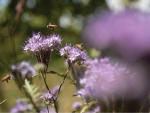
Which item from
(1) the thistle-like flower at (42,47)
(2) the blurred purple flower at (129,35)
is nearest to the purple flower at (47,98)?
(1) the thistle-like flower at (42,47)

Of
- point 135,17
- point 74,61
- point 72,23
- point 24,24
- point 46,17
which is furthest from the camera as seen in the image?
point 72,23

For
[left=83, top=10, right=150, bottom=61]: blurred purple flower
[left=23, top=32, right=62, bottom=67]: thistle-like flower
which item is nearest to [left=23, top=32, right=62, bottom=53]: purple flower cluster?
[left=23, top=32, right=62, bottom=67]: thistle-like flower

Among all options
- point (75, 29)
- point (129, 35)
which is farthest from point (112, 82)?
point (75, 29)

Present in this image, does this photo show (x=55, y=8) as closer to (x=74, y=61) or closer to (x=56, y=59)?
(x=56, y=59)

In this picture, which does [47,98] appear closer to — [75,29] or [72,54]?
[72,54]

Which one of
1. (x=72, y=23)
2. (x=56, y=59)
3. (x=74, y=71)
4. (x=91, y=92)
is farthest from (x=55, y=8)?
(x=91, y=92)

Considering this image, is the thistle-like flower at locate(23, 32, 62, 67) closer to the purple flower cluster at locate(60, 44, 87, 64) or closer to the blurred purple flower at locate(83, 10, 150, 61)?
the purple flower cluster at locate(60, 44, 87, 64)

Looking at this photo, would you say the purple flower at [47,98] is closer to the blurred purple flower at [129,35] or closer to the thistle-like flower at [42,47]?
the thistle-like flower at [42,47]
